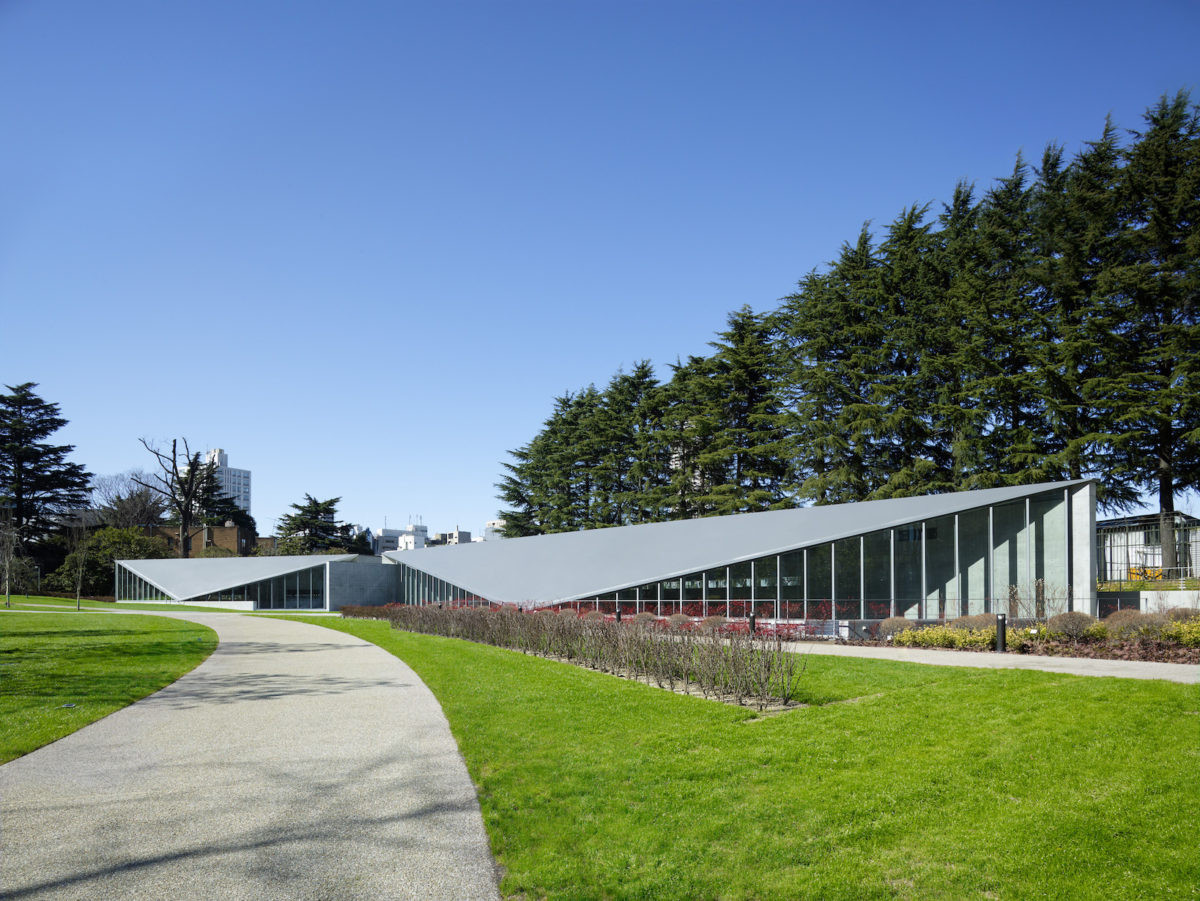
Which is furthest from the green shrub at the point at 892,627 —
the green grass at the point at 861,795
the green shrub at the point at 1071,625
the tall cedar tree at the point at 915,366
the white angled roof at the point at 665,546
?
the tall cedar tree at the point at 915,366

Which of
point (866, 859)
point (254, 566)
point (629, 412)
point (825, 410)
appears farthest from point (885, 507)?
point (254, 566)

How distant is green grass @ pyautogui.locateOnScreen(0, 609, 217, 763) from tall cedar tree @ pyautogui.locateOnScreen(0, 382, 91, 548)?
43843mm

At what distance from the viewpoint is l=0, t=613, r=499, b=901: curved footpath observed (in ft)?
14.9

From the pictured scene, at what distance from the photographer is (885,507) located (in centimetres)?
2272

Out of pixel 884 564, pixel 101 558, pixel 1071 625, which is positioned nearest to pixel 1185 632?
pixel 1071 625

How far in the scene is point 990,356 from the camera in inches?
1282

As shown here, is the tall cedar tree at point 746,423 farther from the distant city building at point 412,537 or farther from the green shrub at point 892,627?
the distant city building at point 412,537

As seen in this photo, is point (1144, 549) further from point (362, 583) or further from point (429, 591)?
point (362, 583)

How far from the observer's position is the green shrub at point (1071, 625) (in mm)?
14359

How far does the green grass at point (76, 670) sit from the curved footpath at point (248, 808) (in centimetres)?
46

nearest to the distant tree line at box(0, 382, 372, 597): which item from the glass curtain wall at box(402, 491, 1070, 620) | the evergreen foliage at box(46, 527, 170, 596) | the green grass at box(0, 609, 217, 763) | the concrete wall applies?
the evergreen foliage at box(46, 527, 170, 596)

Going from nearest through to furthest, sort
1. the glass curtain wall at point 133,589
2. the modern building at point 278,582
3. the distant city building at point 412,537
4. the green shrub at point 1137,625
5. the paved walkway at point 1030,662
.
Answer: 1. the paved walkway at point 1030,662
2. the green shrub at point 1137,625
3. the modern building at point 278,582
4. the glass curtain wall at point 133,589
5. the distant city building at point 412,537

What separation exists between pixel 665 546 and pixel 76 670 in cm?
1720

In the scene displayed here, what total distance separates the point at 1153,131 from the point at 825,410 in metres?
15.8
